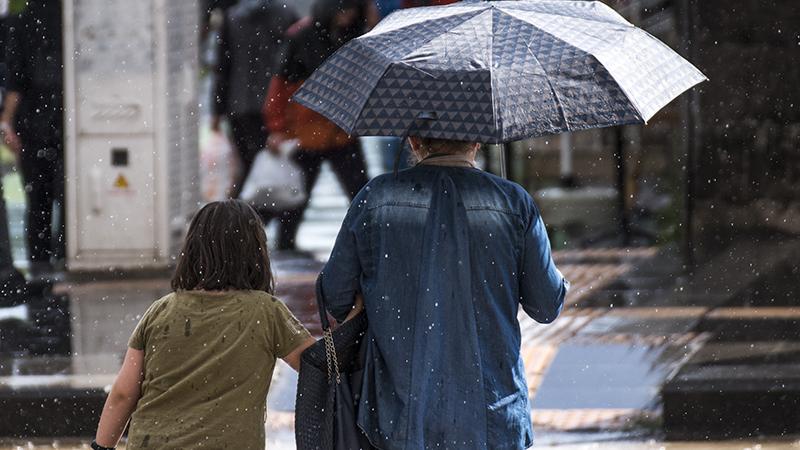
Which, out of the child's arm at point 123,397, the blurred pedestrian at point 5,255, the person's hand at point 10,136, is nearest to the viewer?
the child's arm at point 123,397

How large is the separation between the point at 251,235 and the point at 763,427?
152 inches

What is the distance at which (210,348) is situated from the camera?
3.39 metres

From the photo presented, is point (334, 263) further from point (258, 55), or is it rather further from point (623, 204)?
point (623, 204)

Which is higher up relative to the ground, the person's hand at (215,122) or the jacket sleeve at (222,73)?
the jacket sleeve at (222,73)

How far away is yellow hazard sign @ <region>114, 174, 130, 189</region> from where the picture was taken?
34.9 feet

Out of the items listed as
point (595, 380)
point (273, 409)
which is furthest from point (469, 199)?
point (595, 380)

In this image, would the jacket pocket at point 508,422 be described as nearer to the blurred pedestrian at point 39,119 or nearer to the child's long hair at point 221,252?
the child's long hair at point 221,252

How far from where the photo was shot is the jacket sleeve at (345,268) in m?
3.44

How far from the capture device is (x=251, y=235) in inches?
137

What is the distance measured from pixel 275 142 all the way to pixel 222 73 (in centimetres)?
77

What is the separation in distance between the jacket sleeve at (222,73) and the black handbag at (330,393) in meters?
8.11

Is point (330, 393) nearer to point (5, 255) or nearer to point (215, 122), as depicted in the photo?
point (5, 255)

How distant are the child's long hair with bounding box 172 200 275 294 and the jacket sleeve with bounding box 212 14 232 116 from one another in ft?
26.4

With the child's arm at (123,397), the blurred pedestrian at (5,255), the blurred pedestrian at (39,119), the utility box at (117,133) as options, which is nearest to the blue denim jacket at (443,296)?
the child's arm at (123,397)
